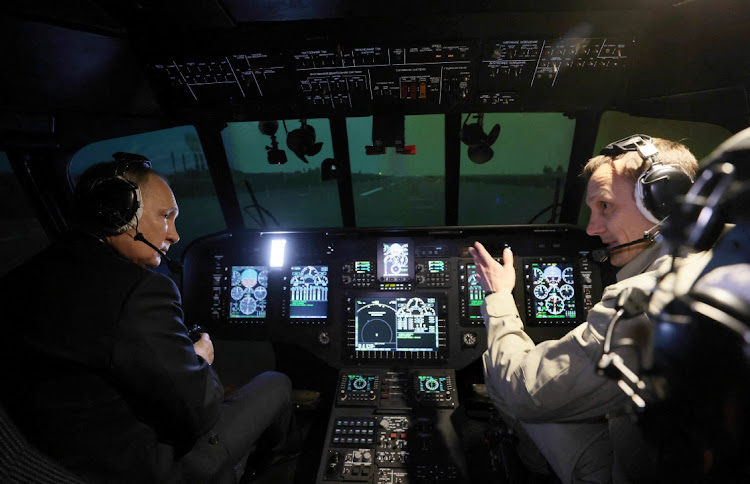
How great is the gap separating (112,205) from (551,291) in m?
1.96

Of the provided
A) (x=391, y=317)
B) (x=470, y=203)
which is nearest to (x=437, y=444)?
(x=391, y=317)

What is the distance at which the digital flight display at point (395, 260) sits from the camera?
2.01 meters

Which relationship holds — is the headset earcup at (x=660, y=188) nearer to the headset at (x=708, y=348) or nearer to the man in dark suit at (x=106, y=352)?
the headset at (x=708, y=348)

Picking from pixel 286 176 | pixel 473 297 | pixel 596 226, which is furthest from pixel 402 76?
pixel 286 176

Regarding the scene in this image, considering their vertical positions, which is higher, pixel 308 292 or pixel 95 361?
pixel 95 361

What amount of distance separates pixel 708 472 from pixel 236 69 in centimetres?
188

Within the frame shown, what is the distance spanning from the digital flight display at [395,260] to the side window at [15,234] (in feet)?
14.6

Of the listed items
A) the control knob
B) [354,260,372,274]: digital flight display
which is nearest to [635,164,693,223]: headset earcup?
the control knob

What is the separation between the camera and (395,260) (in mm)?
2037

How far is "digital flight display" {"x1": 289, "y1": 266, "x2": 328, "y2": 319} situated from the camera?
2045 millimetres

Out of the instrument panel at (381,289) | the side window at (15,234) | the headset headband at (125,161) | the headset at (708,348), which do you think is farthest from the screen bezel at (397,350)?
the side window at (15,234)

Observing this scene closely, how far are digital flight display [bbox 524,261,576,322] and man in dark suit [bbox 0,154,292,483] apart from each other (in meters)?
1.55

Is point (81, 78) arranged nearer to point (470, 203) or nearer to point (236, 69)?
point (236, 69)

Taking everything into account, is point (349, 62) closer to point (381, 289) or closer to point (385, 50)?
point (385, 50)
